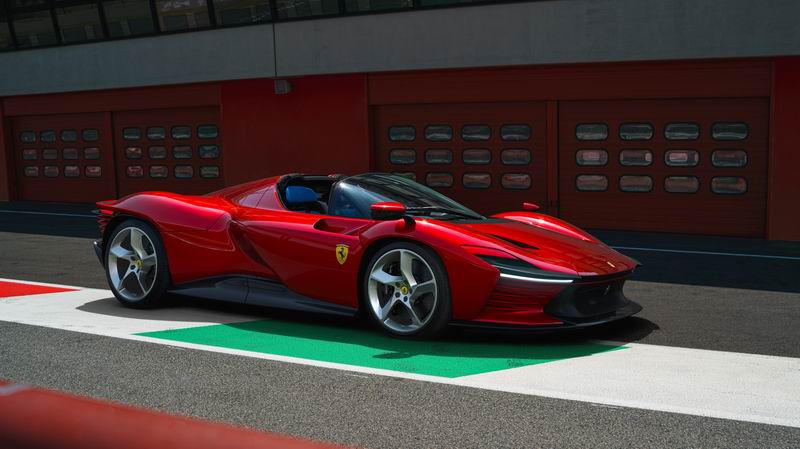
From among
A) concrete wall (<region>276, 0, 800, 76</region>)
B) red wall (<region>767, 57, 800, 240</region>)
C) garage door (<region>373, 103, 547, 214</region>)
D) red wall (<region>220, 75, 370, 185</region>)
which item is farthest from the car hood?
red wall (<region>220, 75, 370, 185</region>)

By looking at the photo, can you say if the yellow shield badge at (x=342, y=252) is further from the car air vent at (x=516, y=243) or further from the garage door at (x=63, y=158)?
the garage door at (x=63, y=158)

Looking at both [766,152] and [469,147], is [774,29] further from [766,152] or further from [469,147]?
[469,147]

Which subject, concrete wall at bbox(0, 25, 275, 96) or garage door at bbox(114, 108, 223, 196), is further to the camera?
garage door at bbox(114, 108, 223, 196)

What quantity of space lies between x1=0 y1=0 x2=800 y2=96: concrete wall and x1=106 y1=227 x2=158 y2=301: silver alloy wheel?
8.85 metres

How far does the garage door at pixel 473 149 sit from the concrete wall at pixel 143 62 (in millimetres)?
2833

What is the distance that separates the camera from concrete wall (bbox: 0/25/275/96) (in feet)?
56.8

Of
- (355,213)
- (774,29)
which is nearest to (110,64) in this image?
(774,29)

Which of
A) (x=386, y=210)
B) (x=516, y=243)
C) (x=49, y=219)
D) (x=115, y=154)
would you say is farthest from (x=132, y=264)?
(x=115, y=154)

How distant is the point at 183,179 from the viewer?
63.4ft

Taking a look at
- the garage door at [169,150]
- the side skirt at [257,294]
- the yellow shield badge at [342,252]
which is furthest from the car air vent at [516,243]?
the garage door at [169,150]

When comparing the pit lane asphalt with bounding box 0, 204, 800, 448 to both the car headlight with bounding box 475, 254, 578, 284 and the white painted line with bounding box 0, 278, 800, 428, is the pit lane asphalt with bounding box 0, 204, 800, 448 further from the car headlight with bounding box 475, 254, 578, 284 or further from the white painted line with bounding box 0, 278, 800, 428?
the car headlight with bounding box 475, 254, 578, 284

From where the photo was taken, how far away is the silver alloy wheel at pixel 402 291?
5613 millimetres

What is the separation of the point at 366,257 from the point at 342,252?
184 mm

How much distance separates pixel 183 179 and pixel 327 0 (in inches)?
216
